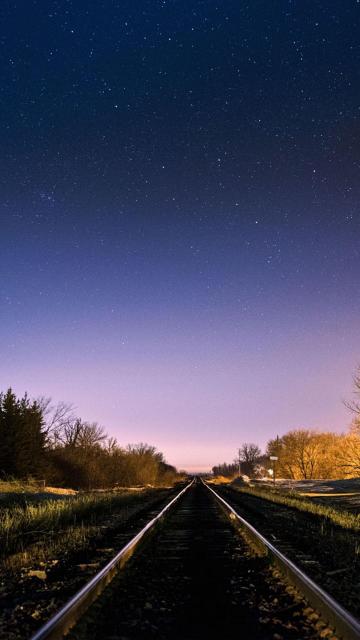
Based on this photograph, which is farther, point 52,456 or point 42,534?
point 52,456

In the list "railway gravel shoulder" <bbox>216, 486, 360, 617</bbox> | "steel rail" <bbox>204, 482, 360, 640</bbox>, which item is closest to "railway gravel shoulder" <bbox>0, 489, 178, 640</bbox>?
"steel rail" <bbox>204, 482, 360, 640</bbox>

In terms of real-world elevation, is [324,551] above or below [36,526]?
below

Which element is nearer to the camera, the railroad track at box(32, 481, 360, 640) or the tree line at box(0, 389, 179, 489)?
the railroad track at box(32, 481, 360, 640)

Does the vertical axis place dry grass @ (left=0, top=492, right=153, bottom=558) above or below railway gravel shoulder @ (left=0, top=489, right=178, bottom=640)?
above

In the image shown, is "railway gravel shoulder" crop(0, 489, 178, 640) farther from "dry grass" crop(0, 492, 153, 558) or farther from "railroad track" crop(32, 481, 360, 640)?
"dry grass" crop(0, 492, 153, 558)

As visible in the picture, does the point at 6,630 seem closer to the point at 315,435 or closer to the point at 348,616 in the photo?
the point at 348,616

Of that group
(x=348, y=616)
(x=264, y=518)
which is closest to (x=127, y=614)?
(x=348, y=616)

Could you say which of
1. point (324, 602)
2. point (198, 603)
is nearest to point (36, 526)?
point (198, 603)

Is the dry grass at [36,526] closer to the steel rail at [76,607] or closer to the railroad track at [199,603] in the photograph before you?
the railroad track at [199,603]

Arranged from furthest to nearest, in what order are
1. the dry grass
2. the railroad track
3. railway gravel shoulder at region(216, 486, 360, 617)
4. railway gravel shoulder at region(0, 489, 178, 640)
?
the dry grass, railway gravel shoulder at region(216, 486, 360, 617), railway gravel shoulder at region(0, 489, 178, 640), the railroad track

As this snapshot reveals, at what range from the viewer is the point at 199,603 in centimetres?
482

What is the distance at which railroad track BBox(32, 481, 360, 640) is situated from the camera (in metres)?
3.91

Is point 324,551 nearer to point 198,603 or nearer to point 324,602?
Result: point 198,603

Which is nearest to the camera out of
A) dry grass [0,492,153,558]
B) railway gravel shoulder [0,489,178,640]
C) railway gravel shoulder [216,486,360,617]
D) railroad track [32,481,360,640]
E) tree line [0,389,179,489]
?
railroad track [32,481,360,640]
